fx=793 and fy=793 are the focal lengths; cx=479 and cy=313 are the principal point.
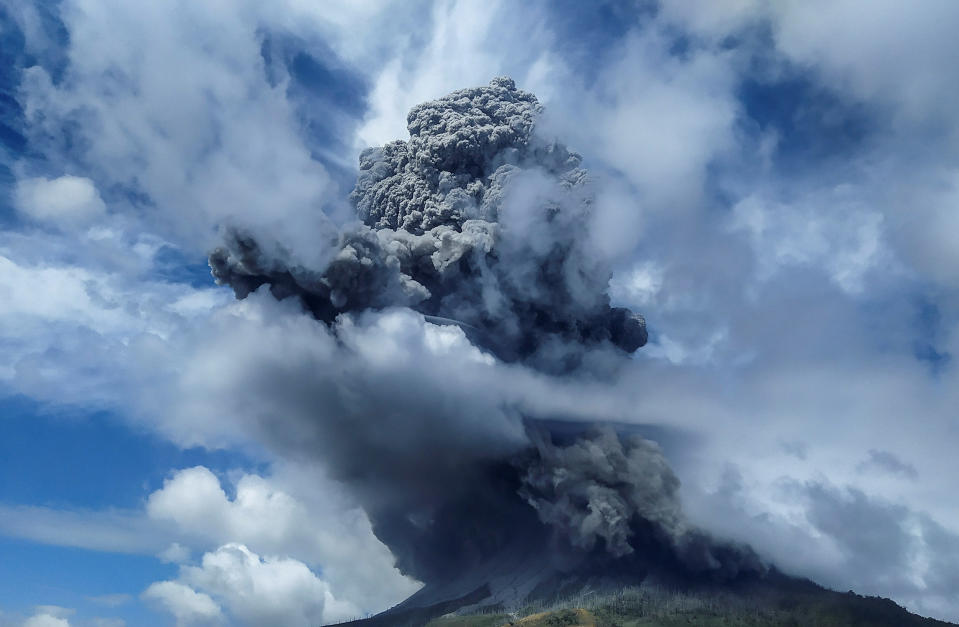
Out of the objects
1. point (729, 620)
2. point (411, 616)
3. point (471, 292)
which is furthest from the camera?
point (411, 616)

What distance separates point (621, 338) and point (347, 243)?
42230mm

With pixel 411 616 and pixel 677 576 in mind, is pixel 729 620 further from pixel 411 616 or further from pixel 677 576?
pixel 411 616

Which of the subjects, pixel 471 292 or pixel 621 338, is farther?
pixel 621 338

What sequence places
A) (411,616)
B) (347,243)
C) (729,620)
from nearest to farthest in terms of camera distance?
(347,243)
(729,620)
(411,616)

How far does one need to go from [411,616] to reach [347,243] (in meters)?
50.0

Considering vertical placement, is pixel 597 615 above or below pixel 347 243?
below

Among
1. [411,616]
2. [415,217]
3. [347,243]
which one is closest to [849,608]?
[411,616]

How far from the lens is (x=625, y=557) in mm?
86625

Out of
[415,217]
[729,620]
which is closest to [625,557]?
[729,620]

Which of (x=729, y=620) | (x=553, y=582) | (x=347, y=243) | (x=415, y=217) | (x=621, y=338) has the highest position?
(x=415, y=217)

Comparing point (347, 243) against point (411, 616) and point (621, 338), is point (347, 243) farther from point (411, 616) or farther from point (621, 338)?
point (411, 616)

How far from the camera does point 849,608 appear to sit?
9306 cm

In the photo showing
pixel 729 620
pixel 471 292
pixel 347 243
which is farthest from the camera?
pixel 729 620

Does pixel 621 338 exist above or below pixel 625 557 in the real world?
above
